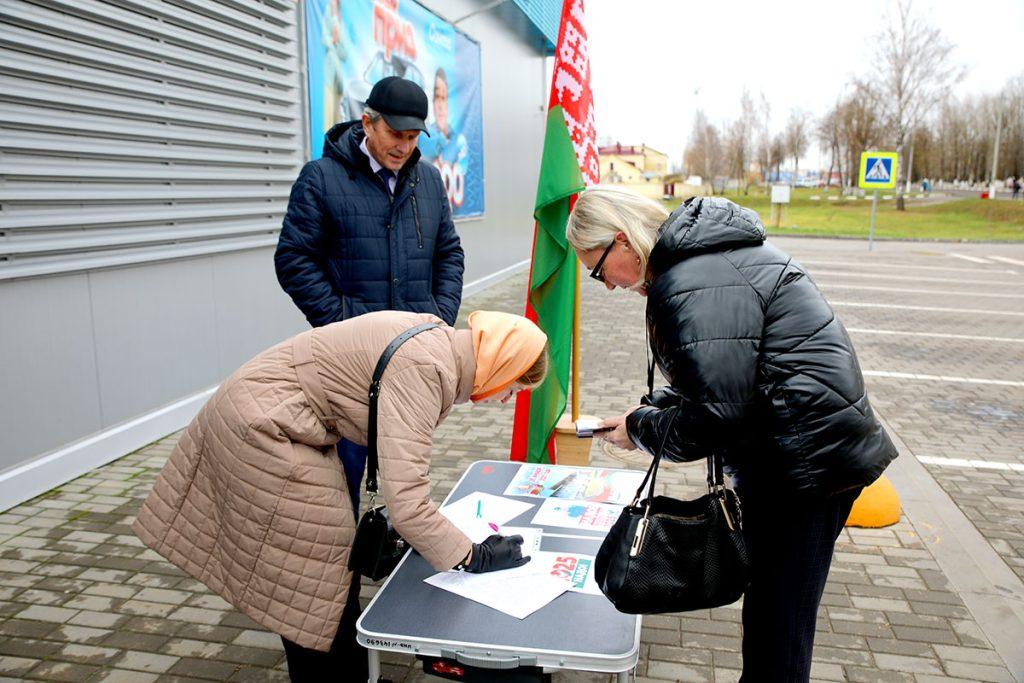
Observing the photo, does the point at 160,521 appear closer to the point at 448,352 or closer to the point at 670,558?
the point at 448,352

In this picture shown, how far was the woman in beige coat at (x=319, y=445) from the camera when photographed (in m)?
2.07

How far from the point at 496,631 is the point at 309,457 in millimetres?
715

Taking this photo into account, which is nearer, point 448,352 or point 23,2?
point 448,352

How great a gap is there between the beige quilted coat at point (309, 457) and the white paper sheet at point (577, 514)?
46 cm

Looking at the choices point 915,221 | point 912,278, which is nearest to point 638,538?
point 912,278

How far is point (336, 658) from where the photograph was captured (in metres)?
2.34

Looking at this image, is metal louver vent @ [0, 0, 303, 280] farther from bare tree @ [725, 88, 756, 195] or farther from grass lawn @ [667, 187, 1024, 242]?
bare tree @ [725, 88, 756, 195]

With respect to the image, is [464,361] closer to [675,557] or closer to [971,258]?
[675,557]

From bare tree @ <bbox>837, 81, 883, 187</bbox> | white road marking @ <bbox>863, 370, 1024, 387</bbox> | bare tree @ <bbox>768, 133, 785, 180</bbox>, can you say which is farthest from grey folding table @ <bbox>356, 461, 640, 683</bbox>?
bare tree @ <bbox>768, 133, 785, 180</bbox>

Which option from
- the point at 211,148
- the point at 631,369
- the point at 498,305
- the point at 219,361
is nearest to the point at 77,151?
the point at 211,148

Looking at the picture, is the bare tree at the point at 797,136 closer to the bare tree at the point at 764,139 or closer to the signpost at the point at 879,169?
the bare tree at the point at 764,139

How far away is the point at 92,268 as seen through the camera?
16.1 ft

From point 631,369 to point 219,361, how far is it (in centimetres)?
407

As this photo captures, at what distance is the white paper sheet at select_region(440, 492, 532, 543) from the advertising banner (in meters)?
5.53
